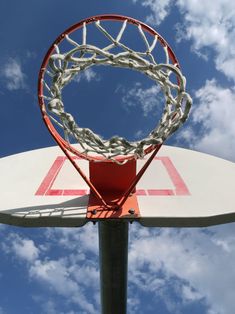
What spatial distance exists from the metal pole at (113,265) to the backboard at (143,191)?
35 centimetres

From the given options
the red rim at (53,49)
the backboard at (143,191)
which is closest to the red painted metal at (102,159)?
the red rim at (53,49)

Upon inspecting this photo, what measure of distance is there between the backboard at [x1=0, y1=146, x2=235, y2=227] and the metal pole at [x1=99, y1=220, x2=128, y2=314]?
35cm

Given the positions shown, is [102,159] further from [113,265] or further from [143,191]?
[113,265]

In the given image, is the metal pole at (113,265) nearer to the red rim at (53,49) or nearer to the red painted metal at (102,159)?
the red painted metal at (102,159)

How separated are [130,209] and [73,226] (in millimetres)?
451

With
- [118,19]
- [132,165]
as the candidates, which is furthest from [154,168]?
[118,19]

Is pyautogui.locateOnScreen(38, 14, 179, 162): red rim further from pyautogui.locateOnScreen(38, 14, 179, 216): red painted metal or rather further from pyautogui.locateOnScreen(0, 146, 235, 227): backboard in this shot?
pyautogui.locateOnScreen(0, 146, 235, 227): backboard

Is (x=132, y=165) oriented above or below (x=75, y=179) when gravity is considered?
above

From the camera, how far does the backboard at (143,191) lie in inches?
108

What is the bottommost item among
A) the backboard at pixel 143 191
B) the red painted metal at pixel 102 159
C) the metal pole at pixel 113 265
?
the metal pole at pixel 113 265

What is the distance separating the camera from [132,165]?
10.00ft

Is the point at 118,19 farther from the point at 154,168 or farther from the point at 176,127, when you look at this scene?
the point at 154,168

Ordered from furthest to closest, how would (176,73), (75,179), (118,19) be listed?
(75,179)
(118,19)
(176,73)

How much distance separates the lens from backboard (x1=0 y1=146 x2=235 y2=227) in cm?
274
